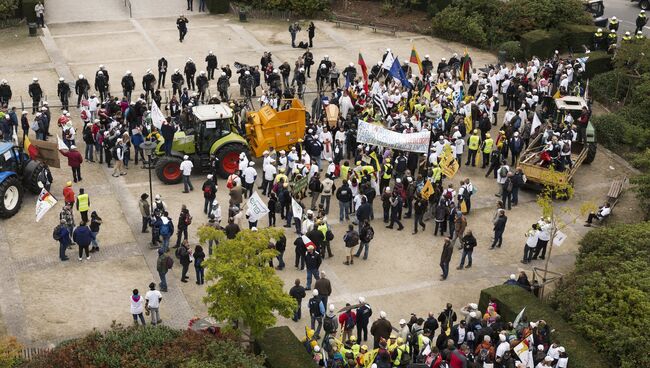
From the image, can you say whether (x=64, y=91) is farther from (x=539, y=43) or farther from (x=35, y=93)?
(x=539, y=43)

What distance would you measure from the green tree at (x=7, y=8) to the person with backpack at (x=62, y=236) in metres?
22.7

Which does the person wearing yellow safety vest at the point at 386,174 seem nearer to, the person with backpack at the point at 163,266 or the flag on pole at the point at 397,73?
the flag on pole at the point at 397,73

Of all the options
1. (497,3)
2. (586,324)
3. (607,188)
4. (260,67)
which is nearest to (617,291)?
(586,324)

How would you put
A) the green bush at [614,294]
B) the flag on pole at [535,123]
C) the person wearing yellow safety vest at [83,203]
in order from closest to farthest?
the green bush at [614,294], the person wearing yellow safety vest at [83,203], the flag on pole at [535,123]

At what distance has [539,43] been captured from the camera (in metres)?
42.6

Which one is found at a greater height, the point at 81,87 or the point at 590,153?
the point at 81,87

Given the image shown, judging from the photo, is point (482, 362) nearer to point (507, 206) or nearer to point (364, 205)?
point (364, 205)

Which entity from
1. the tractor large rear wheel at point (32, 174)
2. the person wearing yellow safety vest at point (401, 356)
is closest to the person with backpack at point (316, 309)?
the person wearing yellow safety vest at point (401, 356)

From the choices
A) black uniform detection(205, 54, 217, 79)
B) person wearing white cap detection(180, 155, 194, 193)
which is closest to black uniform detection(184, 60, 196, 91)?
black uniform detection(205, 54, 217, 79)

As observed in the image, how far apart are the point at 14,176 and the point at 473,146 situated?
14.9 meters

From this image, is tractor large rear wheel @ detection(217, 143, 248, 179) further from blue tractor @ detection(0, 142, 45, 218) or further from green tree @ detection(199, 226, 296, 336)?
green tree @ detection(199, 226, 296, 336)

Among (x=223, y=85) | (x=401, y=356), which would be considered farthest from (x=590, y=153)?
(x=401, y=356)

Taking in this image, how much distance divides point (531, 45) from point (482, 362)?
25.5 m

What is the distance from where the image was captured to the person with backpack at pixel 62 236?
941 inches
